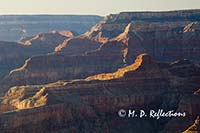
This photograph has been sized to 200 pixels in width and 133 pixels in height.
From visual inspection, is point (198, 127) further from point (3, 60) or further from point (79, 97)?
point (3, 60)

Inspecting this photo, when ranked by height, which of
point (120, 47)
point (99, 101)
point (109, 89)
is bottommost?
point (99, 101)

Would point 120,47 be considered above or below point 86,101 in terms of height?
above

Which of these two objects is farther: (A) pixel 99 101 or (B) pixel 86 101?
(A) pixel 99 101

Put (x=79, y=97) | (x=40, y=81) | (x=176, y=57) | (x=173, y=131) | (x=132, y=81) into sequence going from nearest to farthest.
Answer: (x=173, y=131)
(x=79, y=97)
(x=132, y=81)
(x=40, y=81)
(x=176, y=57)

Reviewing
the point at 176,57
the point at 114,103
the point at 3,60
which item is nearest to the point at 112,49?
the point at 176,57

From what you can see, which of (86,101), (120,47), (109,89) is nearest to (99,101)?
(86,101)

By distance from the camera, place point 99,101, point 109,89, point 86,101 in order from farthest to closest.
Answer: point 109,89 → point 99,101 → point 86,101

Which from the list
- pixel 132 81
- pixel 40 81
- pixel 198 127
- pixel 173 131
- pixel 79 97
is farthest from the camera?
pixel 40 81

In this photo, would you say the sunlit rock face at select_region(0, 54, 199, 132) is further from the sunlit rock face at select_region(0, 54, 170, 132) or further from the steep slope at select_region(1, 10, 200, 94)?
the steep slope at select_region(1, 10, 200, 94)

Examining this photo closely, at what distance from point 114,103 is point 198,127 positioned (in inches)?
1129

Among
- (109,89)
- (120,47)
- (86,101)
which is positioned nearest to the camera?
(86,101)

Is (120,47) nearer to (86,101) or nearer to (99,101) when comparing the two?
(99,101)

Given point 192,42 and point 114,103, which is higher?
point 192,42

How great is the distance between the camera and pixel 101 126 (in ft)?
309
